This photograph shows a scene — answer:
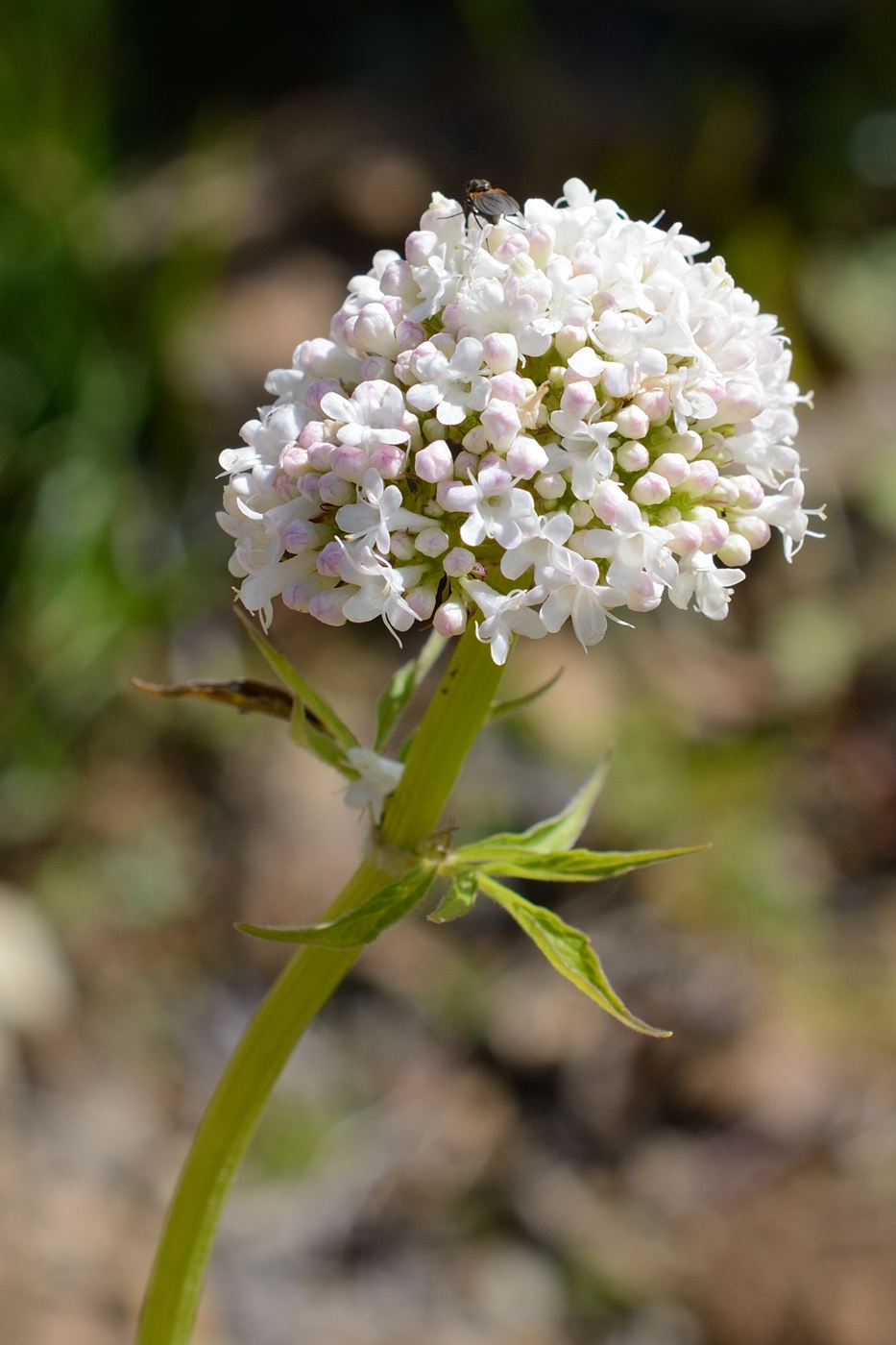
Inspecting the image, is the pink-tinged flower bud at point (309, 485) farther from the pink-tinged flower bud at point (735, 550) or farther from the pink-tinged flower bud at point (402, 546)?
the pink-tinged flower bud at point (735, 550)

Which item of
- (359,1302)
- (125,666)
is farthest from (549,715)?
(359,1302)

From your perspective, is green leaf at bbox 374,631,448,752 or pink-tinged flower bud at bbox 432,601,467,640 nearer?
pink-tinged flower bud at bbox 432,601,467,640

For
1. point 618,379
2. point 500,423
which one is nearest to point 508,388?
point 500,423

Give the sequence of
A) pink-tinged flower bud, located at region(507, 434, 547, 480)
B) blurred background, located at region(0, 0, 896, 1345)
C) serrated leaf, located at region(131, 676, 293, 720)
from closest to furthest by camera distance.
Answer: pink-tinged flower bud, located at region(507, 434, 547, 480) < serrated leaf, located at region(131, 676, 293, 720) < blurred background, located at region(0, 0, 896, 1345)

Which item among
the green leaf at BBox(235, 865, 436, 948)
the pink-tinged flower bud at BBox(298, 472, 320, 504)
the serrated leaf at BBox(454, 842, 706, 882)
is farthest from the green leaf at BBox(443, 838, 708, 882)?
the pink-tinged flower bud at BBox(298, 472, 320, 504)

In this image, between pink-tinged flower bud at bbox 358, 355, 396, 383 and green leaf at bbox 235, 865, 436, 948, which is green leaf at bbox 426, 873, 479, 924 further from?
pink-tinged flower bud at bbox 358, 355, 396, 383

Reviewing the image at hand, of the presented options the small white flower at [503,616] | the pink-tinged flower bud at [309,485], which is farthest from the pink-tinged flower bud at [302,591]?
the small white flower at [503,616]
